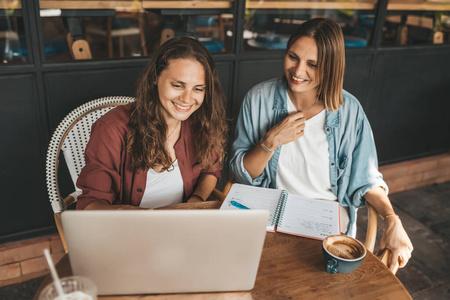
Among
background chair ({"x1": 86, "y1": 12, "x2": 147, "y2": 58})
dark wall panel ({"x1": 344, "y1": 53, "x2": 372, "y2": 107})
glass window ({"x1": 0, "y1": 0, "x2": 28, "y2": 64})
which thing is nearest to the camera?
glass window ({"x1": 0, "y1": 0, "x2": 28, "y2": 64})

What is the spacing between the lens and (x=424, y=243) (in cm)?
266

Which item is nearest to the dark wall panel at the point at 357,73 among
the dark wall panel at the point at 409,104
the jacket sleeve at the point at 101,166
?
the dark wall panel at the point at 409,104

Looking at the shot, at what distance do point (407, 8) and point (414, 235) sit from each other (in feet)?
5.11

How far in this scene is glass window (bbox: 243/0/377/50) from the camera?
8.46ft

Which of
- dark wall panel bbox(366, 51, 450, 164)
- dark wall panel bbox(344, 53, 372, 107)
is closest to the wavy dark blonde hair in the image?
dark wall panel bbox(344, 53, 372, 107)

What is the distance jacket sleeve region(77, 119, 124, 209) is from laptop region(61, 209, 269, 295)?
0.52 m

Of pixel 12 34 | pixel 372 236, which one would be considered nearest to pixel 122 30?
pixel 12 34

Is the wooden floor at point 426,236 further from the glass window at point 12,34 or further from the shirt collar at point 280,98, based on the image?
the glass window at point 12,34

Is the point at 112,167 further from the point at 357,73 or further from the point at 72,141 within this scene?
the point at 357,73

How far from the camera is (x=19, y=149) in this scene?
6.73 ft

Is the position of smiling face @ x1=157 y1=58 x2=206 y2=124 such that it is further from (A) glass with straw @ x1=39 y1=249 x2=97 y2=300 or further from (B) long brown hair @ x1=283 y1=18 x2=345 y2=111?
(A) glass with straw @ x1=39 y1=249 x2=97 y2=300

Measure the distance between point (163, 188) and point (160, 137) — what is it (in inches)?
7.9

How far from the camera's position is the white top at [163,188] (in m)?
1.58

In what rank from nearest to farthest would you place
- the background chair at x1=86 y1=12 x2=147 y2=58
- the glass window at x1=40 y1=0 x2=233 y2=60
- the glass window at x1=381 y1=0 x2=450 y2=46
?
the glass window at x1=40 y1=0 x2=233 y2=60
the background chair at x1=86 y1=12 x2=147 y2=58
the glass window at x1=381 y1=0 x2=450 y2=46
